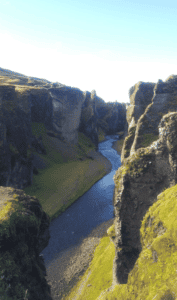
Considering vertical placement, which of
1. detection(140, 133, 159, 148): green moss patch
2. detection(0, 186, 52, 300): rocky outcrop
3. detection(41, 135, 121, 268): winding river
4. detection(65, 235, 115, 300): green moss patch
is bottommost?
detection(41, 135, 121, 268): winding river

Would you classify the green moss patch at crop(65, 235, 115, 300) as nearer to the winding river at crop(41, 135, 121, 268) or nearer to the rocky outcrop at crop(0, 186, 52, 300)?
the winding river at crop(41, 135, 121, 268)

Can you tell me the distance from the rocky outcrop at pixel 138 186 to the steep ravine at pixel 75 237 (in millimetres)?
15937

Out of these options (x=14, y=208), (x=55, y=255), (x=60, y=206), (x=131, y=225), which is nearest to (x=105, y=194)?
(x=60, y=206)

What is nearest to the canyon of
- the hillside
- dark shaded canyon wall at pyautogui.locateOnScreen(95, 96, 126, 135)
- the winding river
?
the hillside

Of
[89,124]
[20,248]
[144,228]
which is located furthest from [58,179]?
[89,124]

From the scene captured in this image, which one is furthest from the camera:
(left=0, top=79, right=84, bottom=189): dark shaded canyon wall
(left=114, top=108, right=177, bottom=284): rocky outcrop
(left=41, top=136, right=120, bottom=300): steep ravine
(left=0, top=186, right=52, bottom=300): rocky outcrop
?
(left=0, top=79, right=84, bottom=189): dark shaded canyon wall

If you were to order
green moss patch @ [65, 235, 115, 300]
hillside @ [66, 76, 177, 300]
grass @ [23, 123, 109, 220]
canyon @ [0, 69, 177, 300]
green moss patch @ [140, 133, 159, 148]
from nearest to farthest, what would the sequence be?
1. hillside @ [66, 76, 177, 300]
2. canyon @ [0, 69, 177, 300]
3. green moss patch @ [65, 235, 115, 300]
4. green moss patch @ [140, 133, 159, 148]
5. grass @ [23, 123, 109, 220]

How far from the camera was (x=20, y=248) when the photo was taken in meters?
13.1

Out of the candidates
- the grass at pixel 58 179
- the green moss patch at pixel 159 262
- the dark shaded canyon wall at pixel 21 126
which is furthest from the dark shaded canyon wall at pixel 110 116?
the green moss patch at pixel 159 262

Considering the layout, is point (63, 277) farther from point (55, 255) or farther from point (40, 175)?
point (40, 175)

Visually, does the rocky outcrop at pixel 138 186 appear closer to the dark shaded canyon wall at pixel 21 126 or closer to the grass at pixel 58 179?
the grass at pixel 58 179

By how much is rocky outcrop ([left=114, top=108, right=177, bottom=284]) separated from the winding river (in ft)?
74.2

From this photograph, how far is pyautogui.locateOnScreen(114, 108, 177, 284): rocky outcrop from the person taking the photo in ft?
48.7

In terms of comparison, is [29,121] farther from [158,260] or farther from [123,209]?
[158,260]
